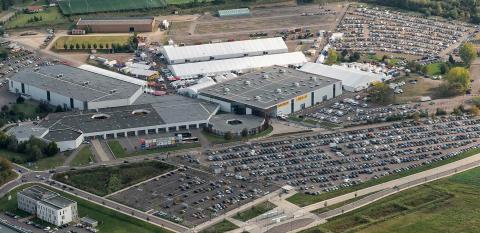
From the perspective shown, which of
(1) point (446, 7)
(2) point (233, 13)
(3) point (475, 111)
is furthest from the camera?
(1) point (446, 7)

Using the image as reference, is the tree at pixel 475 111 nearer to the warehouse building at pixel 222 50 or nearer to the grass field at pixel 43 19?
the warehouse building at pixel 222 50

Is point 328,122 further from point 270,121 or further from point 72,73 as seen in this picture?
point 72,73

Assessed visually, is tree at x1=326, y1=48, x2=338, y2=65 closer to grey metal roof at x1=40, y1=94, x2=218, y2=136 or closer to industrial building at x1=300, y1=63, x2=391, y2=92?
industrial building at x1=300, y1=63, x2=391, y2=92

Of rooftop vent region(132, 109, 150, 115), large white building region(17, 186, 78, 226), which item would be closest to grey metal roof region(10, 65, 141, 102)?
rooftop vent region(132, 109, 150, 115)

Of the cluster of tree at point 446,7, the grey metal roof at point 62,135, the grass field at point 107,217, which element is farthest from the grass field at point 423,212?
the cluster of tree at point 446,7

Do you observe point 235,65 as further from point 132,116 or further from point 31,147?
point 31,147

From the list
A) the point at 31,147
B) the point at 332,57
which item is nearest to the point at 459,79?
the point at 332,57
